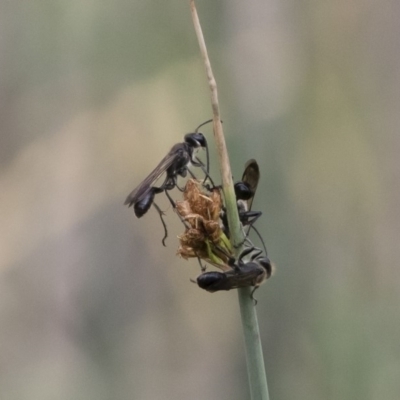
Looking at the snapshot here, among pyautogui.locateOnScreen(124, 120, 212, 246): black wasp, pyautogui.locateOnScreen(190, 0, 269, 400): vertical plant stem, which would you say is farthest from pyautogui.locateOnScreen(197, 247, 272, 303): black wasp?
pyautogui.locateOnScreen(124, 120, 212, 246): black wasp

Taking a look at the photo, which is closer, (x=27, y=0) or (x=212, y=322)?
(x=212, y=322)

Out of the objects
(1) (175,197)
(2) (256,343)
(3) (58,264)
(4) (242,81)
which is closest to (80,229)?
(3) (58,264)

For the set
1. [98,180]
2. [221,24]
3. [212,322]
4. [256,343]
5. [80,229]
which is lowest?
[212,322]

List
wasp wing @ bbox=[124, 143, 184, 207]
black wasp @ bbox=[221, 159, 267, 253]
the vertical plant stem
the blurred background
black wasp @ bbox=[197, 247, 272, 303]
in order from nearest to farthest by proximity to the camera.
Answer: the vertical plant stem
black wasp @ bbox=[197, 247, 272, 303]
black wasp @ bbox=[221, 159, 267, 253]
wasp wing @ bbox=[124, 143, 184, 207]
the blurred background

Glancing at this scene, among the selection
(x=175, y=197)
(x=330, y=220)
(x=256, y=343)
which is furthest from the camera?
(x=175, y=197)

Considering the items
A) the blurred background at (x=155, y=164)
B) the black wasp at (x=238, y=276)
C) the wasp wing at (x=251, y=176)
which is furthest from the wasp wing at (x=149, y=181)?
the blurred background at (x=155, y=164)

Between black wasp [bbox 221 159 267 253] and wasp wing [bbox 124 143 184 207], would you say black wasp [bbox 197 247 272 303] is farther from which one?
wasp wing [bbox 124 143 184 207]

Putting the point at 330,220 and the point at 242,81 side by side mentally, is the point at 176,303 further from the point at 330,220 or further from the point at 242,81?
the point at 242,81
